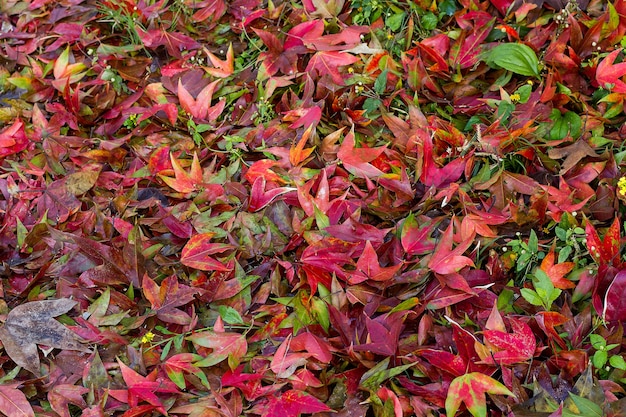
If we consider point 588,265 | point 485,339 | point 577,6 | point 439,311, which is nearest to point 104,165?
point 439,311

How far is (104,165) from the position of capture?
62.9 inches

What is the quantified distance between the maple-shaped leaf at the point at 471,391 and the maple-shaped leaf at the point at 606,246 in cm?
35

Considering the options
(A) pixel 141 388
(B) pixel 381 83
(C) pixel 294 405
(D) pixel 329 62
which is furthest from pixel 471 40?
(A) pixel 141 388

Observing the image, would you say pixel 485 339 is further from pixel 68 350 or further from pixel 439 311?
pixel 68 350

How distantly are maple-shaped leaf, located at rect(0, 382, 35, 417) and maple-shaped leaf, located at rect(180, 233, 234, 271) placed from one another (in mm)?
417

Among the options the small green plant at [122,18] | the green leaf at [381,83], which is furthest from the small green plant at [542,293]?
the small green plant at [122,18]

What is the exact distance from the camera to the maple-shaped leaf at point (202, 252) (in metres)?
1.30

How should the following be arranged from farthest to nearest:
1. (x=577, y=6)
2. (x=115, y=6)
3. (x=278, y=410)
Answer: (x=115, y=6) → (x=577, y=6) → (x=278, y=410)

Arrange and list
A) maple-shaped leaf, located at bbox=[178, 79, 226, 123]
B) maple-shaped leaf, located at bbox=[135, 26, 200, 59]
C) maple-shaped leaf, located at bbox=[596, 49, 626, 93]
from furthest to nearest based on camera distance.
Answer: maple-shaped leaf, located at bbox=[135, 26, 200, 59], maple-shaped leaf, located at bbox=[178, 79, 226, 123], maple-shaped leaf, located at bbox=[596, 49, 626, 93]

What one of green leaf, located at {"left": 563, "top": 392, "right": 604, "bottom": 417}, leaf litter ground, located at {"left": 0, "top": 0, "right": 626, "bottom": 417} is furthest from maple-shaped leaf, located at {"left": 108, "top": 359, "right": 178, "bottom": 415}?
green leaf, located at {"left": 563, "top": 392, "right": 604, "bottom": 417}

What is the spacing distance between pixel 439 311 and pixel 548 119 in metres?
0.59

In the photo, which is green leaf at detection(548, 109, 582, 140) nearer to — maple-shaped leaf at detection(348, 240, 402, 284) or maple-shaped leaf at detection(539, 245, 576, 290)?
maple-shaped leaf at detection(539, 245, 576, 290)

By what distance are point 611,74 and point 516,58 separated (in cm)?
23

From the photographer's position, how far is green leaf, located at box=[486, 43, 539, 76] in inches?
59.3
